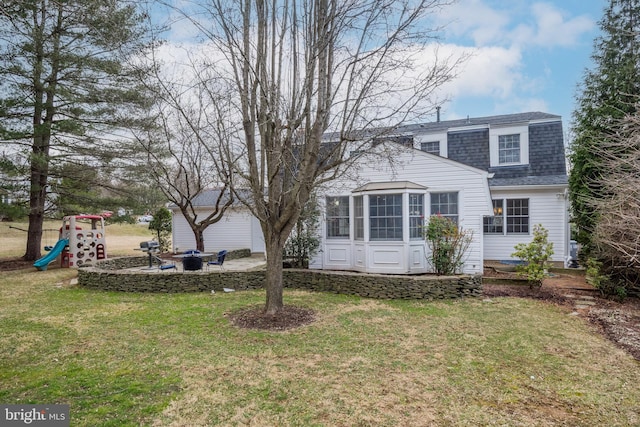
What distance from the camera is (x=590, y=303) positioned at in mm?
7816

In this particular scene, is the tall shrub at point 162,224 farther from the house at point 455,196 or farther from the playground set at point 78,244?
the house at point 455,196

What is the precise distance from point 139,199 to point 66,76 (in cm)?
517

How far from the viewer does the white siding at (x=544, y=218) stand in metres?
12.4

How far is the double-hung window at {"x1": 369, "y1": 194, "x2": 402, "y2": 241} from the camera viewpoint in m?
10.2

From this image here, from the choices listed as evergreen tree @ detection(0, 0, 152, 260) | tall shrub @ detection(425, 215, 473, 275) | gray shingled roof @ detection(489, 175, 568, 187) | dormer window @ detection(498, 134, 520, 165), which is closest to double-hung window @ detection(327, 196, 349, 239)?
tall shrub @ detection(425, 215, 473, 275)

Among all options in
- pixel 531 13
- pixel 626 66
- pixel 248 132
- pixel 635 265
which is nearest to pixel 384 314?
pixel 248 132

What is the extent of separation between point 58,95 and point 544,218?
18.0 metres

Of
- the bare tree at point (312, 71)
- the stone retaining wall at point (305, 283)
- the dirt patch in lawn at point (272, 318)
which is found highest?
the bare tree at point (312, 71)

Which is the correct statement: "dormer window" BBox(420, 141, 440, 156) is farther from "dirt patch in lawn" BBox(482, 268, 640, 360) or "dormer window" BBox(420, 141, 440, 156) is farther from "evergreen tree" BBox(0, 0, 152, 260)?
"evergreen tree" BBox(0, 0, 152, 260)

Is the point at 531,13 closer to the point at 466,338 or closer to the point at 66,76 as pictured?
the point at 466,338

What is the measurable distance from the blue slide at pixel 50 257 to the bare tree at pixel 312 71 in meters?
10.3

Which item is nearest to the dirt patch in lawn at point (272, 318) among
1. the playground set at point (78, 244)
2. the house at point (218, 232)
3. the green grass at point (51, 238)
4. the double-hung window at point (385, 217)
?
the double-hung window at point (385, 217)

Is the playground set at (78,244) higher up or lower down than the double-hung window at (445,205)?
lower down

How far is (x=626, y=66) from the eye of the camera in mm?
11227
